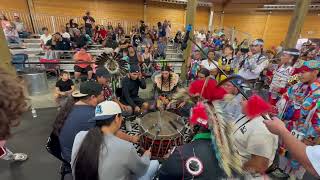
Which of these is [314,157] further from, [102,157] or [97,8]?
[97,8]

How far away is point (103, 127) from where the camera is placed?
1602 mm

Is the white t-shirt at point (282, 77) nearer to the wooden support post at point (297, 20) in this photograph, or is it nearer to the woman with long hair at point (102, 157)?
the wooden support post at point (297, 20)

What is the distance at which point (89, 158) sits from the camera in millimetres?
1396

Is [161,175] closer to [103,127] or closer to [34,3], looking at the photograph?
[103,127]

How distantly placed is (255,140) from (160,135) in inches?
41.2

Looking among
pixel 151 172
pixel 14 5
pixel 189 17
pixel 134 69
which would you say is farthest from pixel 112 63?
pixel 14 5

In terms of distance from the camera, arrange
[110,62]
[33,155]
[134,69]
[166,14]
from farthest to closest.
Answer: [166,14], [134,69], [110,62], [33,155]

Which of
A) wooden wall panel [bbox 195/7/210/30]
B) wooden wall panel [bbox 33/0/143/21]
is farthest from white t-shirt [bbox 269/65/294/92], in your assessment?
wooden wall panel [bbox 195/7/210/30]

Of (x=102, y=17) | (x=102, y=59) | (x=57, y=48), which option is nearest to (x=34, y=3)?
(x=102, y=17)

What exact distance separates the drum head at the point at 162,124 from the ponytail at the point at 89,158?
0.95m

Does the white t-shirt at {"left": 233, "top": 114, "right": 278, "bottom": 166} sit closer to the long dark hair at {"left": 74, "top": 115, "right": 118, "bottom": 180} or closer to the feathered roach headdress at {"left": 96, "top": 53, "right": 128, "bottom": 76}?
the long dark hair at {"left": 74, "top": 115, "right": 118, "bottom": 180}

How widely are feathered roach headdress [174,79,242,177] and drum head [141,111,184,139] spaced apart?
0.95 meters

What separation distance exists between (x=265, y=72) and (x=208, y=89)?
558cm

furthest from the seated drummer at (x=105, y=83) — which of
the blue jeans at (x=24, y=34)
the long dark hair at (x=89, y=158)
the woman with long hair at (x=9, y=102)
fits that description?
the blue jeans at (x=24, y=34)
